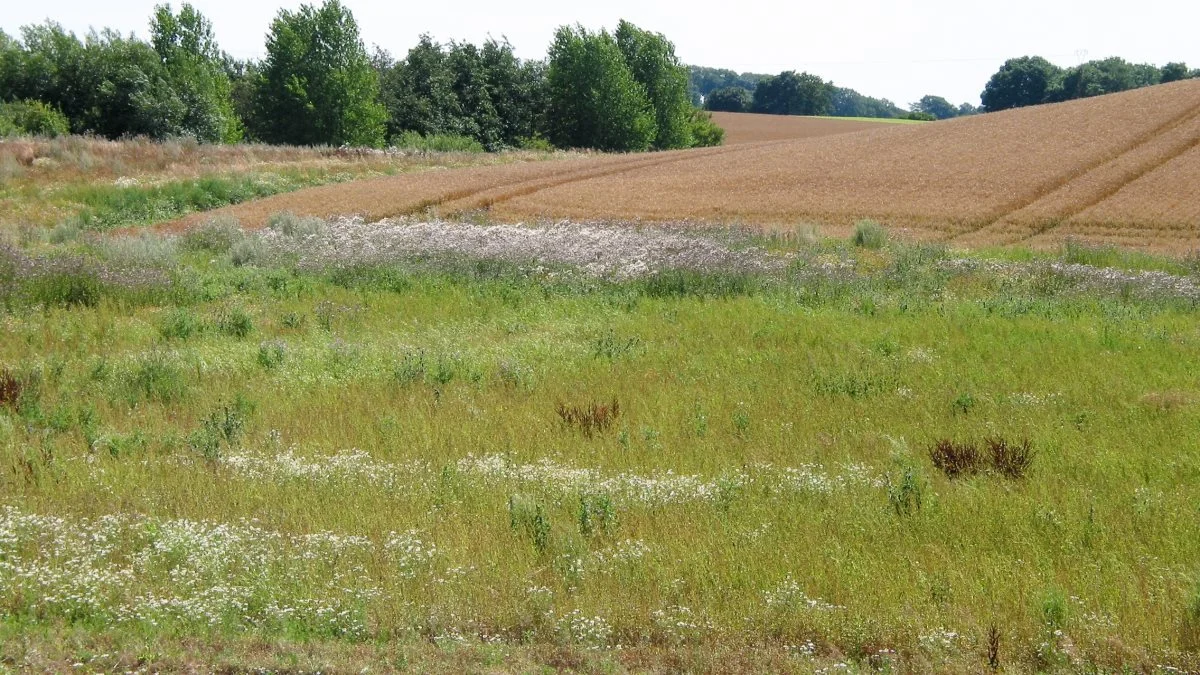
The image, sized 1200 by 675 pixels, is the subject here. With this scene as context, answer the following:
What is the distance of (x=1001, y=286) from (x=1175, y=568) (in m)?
13.0

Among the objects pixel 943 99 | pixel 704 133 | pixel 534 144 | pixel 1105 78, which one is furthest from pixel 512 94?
pixel 943 99

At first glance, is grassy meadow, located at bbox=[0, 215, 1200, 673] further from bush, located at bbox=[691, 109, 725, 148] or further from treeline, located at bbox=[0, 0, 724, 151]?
bush, located at bbox=[691, 109, 725, 148]

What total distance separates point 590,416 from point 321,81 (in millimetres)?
63820

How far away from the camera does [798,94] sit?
13200cm

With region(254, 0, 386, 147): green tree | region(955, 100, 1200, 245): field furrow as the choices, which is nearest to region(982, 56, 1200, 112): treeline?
region(955, 100, 1200, 245): field furrow

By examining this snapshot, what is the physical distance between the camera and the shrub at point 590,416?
9.81m

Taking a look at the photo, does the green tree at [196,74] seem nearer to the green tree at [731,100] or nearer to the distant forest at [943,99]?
the distant forest at [943,99]

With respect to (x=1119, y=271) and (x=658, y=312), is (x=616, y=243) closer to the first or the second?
(x=658, y=312)

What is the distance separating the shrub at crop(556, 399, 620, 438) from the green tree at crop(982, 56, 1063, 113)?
108 meters

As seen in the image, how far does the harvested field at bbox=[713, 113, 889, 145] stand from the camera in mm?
90750

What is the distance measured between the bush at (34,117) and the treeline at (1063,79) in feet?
270

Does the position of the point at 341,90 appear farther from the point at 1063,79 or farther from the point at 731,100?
the point at 731,100

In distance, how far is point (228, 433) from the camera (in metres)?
9.35

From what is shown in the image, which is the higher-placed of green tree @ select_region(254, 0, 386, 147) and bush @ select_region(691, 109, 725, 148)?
green tree @ select_region(254, 0, 386, 147)
